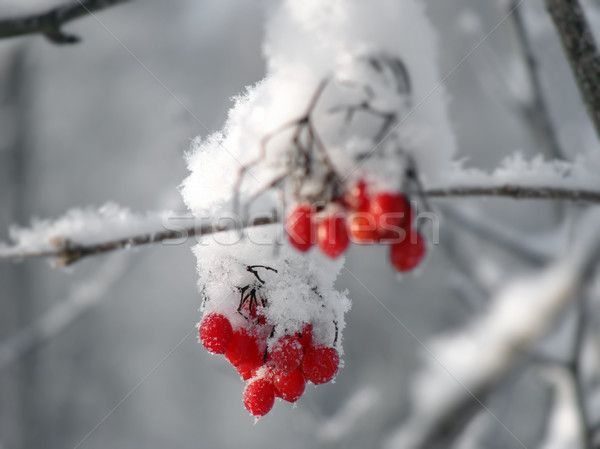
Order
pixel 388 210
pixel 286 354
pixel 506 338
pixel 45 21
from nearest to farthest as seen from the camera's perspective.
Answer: pixel 388 210 → pixel 286 354 → pixel 45 21 → pixel 506 338

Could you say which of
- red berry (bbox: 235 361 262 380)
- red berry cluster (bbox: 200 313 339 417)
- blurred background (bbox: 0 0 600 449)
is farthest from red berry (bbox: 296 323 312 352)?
blurred background (bbox: 0 0 600 449)

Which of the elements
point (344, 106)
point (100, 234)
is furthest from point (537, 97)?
point (100, 234)

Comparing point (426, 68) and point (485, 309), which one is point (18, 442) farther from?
point (426, 68)

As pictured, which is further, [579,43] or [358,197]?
[579,43]

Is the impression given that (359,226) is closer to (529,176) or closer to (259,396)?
(529,176)

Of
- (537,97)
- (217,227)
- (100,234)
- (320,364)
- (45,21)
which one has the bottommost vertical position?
(320,364)

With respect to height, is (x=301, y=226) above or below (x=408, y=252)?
above

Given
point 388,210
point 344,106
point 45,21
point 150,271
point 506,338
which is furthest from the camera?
point 150,271
